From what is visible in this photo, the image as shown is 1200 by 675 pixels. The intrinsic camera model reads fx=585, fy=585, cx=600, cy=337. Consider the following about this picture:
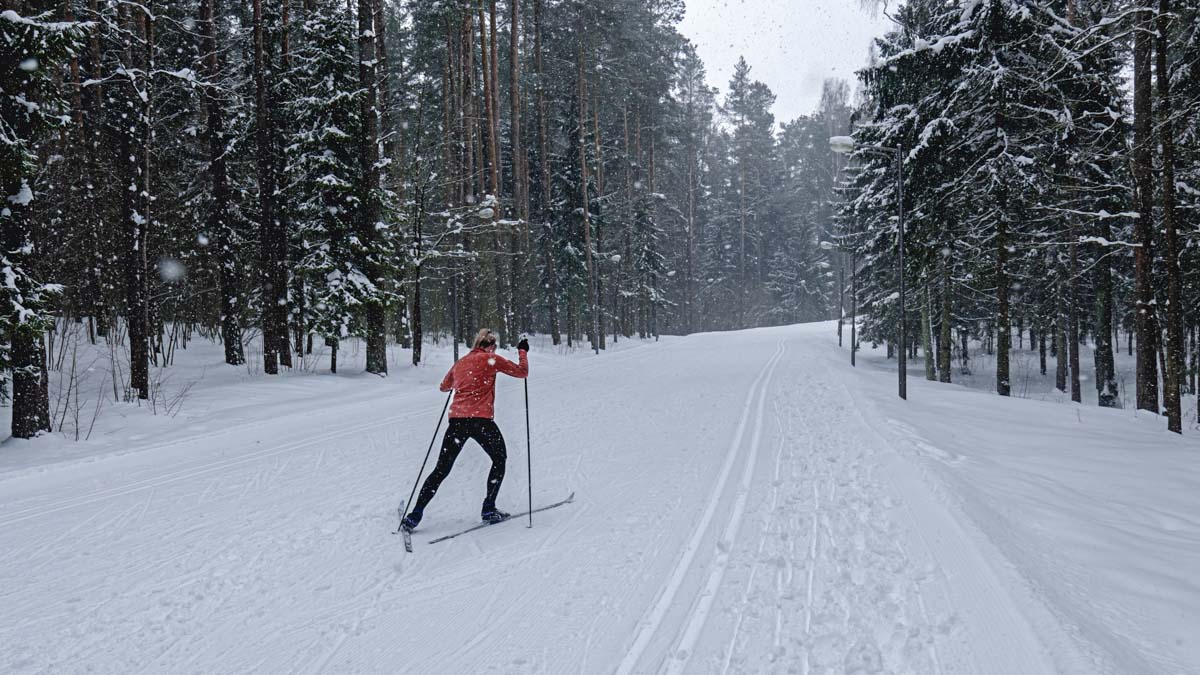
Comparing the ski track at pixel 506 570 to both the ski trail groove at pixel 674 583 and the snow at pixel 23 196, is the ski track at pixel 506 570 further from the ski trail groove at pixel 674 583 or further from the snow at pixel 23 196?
the snow at pixel 23 196

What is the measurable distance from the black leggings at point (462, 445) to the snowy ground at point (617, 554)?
471 mm

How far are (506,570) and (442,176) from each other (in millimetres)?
22195

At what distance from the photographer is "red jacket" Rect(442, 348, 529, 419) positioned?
19.1 ft

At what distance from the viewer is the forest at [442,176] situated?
11.4m

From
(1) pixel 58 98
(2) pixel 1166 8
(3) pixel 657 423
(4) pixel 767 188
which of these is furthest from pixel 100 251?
(4) pixel 767 188

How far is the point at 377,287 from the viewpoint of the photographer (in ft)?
55.4

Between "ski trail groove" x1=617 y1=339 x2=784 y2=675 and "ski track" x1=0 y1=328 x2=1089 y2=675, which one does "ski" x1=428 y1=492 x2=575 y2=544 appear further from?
"ski trail groove" x1=617 y1=339 x2=784 y2=675

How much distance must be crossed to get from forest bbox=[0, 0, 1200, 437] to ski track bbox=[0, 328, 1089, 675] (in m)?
4.88

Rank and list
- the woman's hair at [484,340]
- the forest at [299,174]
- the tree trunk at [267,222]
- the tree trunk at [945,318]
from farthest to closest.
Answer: the tree trunk at [945,318], the tree trunk at [267,222], the forest at [299,174], the woman's hair at [484,340]

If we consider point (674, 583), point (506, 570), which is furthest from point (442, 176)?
point (674, 583)

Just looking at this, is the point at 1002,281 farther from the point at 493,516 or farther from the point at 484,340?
the point at 493,516

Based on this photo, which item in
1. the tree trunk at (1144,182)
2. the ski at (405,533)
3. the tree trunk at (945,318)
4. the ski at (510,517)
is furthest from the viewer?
the tree trunk at (945,318)

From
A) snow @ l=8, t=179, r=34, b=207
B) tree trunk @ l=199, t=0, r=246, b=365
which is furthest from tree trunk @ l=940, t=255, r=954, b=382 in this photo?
snow @ l=8, t=179, r=34, b=207

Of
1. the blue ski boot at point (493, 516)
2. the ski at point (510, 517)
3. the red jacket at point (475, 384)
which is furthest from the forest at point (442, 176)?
the blue ski boot at point (493, 516)
